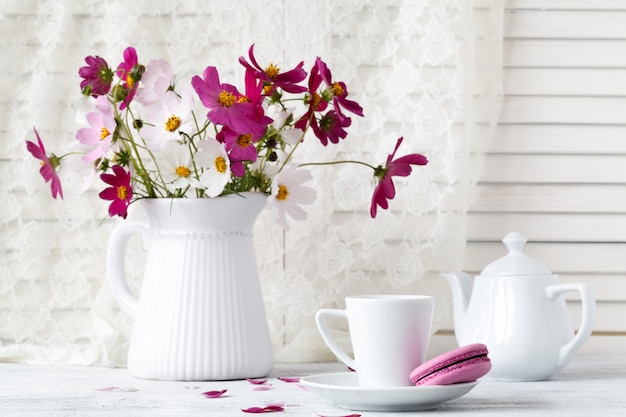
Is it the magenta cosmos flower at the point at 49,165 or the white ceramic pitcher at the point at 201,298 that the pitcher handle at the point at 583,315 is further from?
the magenta cosmos flower at the point at 49,165

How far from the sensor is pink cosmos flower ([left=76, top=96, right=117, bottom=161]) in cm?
118

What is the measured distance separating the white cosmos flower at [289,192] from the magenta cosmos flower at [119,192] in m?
0.22

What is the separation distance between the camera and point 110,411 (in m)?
0.98

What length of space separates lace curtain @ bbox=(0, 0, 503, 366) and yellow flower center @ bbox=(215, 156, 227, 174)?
379 mm

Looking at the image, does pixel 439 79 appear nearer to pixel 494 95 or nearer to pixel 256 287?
pixel 494 95

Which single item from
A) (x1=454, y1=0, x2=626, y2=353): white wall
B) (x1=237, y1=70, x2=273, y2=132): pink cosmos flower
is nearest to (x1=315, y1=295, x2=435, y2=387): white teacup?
(x1=237, y1=70, x2=273, y2=132): pink cosmos flower

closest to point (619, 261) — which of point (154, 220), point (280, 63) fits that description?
point (280, 63)

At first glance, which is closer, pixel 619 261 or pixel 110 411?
pixel 110 411

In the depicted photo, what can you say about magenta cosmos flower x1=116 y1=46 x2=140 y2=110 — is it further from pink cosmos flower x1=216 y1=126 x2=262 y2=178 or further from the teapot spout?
the teapot spout

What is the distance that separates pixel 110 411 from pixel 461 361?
0.41m

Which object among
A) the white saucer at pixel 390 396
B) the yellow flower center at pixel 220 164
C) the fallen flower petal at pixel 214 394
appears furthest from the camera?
the yellow flower center at pixel 220 164

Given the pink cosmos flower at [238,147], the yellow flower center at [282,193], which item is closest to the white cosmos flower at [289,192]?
the yellow flower center at [282,193]

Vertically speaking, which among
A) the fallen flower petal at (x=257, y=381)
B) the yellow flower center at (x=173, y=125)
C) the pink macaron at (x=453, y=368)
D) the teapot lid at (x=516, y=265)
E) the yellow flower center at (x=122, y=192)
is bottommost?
the fallen flower petal at (x=257, y=381)

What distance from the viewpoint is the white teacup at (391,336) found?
39.1 inches
